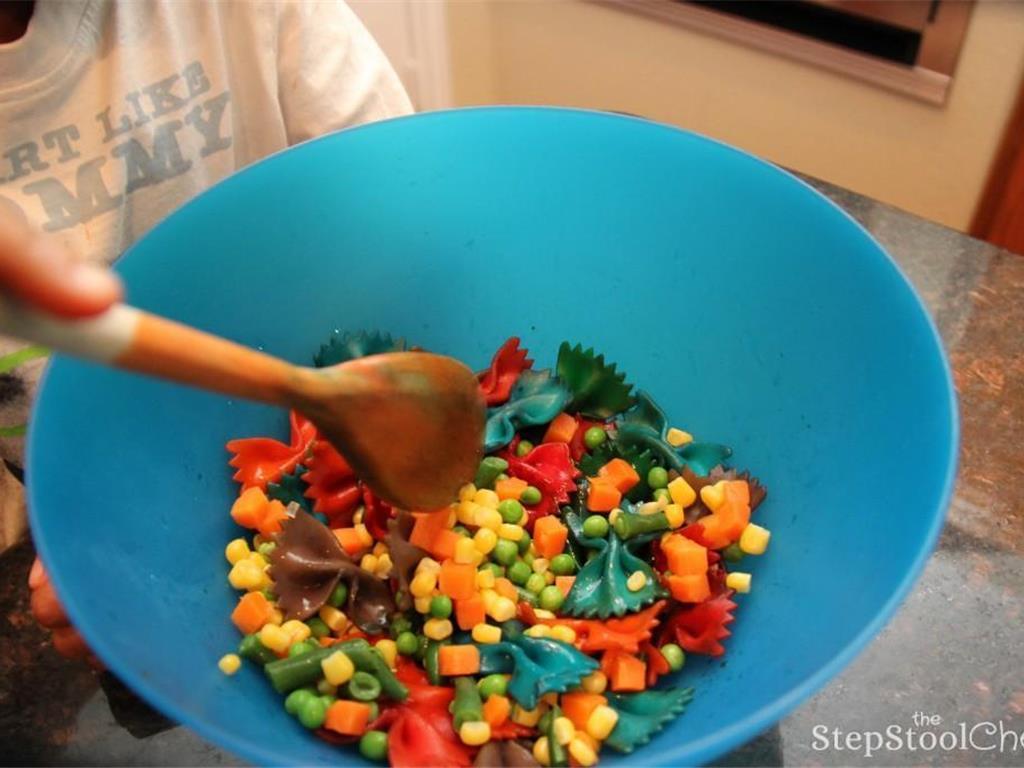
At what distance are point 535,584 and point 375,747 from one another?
0.24 metres

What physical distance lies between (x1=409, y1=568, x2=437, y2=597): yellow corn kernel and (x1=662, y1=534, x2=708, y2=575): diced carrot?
0.22m

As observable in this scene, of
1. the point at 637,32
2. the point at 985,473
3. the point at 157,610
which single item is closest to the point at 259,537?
the point at 157,610

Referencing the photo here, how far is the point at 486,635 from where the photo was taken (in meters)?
0.83

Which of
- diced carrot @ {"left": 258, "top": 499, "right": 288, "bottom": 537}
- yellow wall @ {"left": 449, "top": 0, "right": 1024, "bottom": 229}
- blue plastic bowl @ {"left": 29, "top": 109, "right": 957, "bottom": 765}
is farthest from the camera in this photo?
yellow wall @ {"left": 449, "top": 0, "right": 1024, "bottom": 229}

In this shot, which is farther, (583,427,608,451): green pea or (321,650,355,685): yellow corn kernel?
(583,427,608,451): green pea

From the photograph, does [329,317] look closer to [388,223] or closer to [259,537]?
[388,223]

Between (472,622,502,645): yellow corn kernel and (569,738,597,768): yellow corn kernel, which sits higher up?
(569,738,597,768): yellow corn kernel

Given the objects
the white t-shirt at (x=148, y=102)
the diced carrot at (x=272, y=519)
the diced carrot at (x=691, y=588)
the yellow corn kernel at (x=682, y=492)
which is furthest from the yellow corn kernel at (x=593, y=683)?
A: the white t-shirt at (x=148, y=102)

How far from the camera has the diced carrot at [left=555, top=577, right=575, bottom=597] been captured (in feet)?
2.91

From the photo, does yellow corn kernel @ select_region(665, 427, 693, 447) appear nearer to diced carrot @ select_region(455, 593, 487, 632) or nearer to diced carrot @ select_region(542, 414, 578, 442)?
diced carrot @ select_region(542, 414, 578, 442)

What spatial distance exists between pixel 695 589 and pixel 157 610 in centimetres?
45

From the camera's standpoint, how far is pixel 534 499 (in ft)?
3.11

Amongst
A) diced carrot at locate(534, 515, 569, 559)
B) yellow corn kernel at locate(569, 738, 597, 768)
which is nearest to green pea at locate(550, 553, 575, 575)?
diced carrot at locate(534, 515, 569, 559)

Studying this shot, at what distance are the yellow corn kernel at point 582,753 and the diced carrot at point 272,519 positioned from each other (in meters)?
0.33
